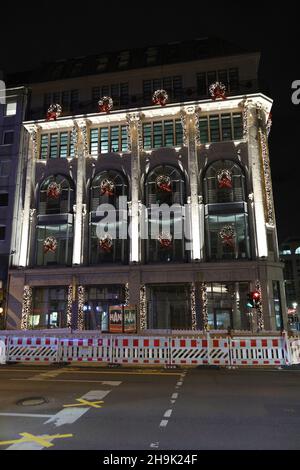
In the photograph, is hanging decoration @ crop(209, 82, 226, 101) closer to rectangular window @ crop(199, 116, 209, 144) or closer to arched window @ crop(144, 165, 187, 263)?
rectangular window @ crop(199, 116, 209, 144)

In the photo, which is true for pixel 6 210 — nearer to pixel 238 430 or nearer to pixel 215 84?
pixel 215 84

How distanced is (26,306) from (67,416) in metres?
24.8

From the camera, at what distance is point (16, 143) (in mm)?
35188

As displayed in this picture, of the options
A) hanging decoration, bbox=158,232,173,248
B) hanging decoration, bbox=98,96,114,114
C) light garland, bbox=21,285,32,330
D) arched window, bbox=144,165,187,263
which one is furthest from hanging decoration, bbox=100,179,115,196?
light garland, bbox=21,285,32,330

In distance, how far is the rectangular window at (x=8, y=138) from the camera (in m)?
35.6

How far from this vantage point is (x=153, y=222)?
104 ft

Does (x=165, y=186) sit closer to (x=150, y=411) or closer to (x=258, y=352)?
(x=258, y=352)

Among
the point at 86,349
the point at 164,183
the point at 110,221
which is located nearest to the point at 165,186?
the point at 164,183

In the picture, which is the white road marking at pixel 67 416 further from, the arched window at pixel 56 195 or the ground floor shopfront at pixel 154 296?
the arched window at pixel 56 195

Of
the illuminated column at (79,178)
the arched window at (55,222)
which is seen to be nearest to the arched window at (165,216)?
the illuminated column at (79,178)

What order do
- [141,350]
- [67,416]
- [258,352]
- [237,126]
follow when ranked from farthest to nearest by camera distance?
1. [237,126]
2. [141,350]
3. [258,352]
4. [67,416]

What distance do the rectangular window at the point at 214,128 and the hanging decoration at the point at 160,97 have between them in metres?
4.28

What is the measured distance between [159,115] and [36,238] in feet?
51.1
